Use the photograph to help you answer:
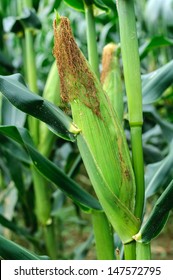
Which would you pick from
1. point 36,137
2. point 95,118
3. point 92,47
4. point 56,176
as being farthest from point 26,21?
point 95,118

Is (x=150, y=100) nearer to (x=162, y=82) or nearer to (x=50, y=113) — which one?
(x=162, y=82)

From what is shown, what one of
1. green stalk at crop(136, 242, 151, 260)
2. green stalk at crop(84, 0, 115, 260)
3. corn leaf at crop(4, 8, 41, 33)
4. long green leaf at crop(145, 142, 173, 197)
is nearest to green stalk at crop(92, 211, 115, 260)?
green stalk at crop(84, 0, 115, 260)

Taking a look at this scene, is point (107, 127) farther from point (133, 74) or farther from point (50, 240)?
point (50, 240)

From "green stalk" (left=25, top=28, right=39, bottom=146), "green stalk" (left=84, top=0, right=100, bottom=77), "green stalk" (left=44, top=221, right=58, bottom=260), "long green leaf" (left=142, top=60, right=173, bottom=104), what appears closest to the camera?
"green stalk" (left=84, top=0, right=100, bottom=77)

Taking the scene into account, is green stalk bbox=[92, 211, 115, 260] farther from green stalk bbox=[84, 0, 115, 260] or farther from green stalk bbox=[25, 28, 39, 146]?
green stalk bbox=[25, 28, 39, 146]

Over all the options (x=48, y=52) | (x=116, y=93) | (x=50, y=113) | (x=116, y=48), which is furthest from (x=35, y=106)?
(x=48, y=52)

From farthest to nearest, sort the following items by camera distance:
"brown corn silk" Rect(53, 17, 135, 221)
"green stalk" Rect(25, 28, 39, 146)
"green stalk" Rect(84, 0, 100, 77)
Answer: "green stalk" Rect(25, 28, 39, 146), "green stalk" Rect(84, 0, 100, 77), "brown corn silk" Rect(53, 17, 135, 221)
